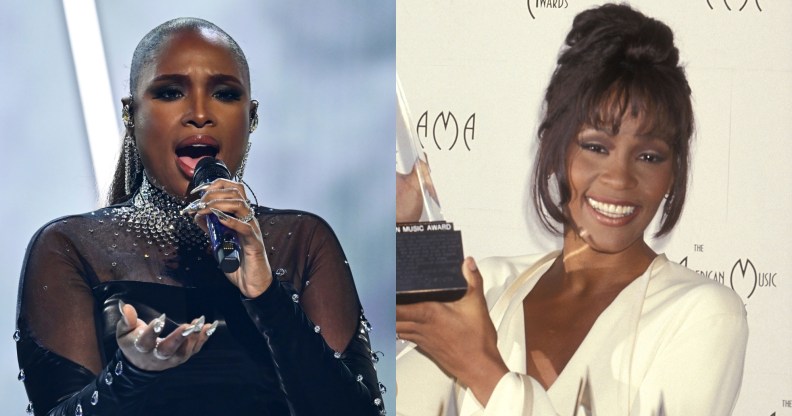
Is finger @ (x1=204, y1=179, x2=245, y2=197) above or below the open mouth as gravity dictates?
below

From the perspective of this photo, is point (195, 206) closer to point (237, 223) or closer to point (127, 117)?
point (237, 223)

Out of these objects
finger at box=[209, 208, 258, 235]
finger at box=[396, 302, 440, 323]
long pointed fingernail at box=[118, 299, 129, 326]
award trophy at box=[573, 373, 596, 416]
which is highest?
finger at box=[209, 208, 258, 235]

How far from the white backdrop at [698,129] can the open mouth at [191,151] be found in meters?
0.61

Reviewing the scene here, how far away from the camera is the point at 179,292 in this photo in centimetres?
276

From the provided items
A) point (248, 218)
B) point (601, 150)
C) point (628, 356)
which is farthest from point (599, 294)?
point (248, 218)

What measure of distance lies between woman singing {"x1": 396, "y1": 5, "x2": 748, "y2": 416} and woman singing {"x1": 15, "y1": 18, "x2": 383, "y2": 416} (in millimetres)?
321

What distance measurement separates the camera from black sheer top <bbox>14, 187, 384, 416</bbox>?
8.82 ft

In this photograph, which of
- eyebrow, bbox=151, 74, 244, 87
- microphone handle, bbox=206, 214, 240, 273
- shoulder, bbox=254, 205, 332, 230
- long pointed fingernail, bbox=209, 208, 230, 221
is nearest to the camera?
microphone handle, bbox=206, 214, 240, 273

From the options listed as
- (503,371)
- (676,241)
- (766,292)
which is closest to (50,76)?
(503,371)

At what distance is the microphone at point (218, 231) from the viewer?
2516mm

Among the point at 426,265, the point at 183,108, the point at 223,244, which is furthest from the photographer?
the point at 426,265

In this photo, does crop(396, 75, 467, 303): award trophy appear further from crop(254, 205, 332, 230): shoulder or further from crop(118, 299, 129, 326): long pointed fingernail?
crop(118, 299, 129, 326): long pointed fingernail

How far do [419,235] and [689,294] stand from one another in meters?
0.80

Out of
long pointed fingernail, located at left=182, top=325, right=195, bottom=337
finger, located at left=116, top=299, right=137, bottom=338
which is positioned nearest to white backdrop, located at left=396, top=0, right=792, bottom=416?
long pointed fingernail, located at left=182, top=325, right=195, bottom=337
